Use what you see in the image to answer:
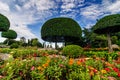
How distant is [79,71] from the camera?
184 inches

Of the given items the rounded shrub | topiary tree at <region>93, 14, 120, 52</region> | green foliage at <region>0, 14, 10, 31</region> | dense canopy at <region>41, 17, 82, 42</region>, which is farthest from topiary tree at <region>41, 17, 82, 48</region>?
the rounded shrub

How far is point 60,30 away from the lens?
29484 millimetres

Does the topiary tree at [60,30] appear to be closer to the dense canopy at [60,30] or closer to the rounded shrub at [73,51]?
the dense canopy at [60,30]

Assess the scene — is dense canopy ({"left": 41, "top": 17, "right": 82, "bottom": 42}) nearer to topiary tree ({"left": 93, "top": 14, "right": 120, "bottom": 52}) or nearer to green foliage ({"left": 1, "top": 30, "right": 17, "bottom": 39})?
topiary tree ({"left": 93, "top": 14, "right": 120, "bottom": 52})

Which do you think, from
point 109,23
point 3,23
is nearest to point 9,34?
point 3,23

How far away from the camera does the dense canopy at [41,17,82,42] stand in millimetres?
29438

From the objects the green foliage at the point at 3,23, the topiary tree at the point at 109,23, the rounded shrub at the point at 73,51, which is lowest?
the rounded shrub at the point at 73,51

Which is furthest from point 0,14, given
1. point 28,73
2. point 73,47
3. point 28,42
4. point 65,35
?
point 28,73

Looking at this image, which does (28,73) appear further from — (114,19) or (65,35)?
(65,35)

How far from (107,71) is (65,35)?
24.1m

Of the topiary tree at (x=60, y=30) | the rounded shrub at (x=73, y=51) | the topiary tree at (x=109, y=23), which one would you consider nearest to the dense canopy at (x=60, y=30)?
the topiary tree at (x=60, y=30)

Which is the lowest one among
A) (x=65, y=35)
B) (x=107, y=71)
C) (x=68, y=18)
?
→ (x=107, y=71)

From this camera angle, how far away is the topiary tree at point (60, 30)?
29438mm

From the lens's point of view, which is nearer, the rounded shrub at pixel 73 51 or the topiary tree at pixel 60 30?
the rounded shrub at pixel 73 51
